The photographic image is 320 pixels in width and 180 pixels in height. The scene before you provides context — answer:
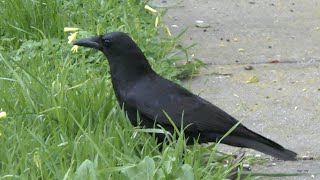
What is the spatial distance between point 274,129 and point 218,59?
1.23 m

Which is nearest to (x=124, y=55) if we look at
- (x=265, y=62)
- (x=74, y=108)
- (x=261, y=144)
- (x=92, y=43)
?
(x=92, y=43)

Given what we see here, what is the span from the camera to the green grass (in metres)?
4.03

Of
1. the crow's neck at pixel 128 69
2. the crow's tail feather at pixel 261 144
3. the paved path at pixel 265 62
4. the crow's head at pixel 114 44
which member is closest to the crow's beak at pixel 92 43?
the crow's head at pixel 114 44

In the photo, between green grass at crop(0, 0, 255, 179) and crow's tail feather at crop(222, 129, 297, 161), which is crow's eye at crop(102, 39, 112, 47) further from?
crow's tail feather at crop(222, 129, 297, 161)

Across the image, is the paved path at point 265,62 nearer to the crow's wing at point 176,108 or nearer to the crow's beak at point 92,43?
the crow's wing at point 176,108

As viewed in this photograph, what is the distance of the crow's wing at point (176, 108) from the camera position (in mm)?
4543

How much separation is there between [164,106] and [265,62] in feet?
6.04

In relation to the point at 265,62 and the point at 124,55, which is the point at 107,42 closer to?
the point at 124,55

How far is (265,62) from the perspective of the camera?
628 cm

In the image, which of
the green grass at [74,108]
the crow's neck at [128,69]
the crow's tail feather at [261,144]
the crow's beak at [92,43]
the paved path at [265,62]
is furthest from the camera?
the paved path at [265,62]

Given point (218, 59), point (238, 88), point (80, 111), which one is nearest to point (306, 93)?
point (238, 88)

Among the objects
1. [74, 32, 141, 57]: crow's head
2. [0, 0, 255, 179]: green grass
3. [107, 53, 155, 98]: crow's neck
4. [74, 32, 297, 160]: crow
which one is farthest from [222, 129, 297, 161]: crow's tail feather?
[74, 32, 141, 57]: crow's head

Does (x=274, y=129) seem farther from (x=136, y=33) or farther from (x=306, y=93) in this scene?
(x=136, y=33)

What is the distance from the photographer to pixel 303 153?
485 centimetres
